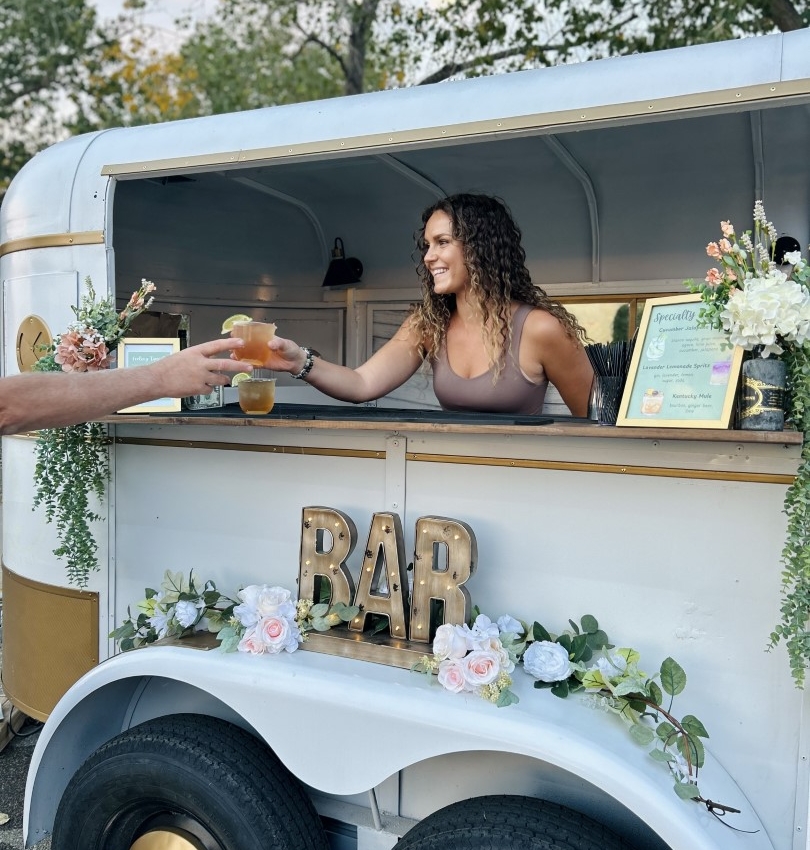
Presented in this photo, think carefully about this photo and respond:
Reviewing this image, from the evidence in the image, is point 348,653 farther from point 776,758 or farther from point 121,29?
point 121,29

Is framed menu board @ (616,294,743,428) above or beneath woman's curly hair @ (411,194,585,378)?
beneath

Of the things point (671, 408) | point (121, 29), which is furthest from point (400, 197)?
point (121, 29)

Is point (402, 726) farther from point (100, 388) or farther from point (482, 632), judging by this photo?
point (100, 388)

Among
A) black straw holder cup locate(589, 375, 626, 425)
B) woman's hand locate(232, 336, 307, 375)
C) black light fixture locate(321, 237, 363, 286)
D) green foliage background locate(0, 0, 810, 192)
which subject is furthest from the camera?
green foliage background locate(0, 0, 810, 192)

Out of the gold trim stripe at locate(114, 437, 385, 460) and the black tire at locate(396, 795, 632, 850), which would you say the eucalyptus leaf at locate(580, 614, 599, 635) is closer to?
the black tire at locate(396, 795, 632, 850)

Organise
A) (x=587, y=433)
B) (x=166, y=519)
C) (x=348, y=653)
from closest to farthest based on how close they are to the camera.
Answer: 1. (x=587, y=433)
2. (x=348, y=653)
3. (x=166, y=519)

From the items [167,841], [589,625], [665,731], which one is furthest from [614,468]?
[167,841]

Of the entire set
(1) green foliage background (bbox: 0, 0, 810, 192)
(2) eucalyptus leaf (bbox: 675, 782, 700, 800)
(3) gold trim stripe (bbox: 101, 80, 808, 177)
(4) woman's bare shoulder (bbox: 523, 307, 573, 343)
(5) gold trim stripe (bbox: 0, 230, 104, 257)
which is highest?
(1) green foliage background (bbox: 0, 0, 810, 192)

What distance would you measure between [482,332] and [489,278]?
197 mm

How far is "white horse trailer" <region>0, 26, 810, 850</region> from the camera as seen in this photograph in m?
1.71

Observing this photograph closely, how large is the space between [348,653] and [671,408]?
3.31 ft

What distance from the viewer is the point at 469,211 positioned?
2.70 m

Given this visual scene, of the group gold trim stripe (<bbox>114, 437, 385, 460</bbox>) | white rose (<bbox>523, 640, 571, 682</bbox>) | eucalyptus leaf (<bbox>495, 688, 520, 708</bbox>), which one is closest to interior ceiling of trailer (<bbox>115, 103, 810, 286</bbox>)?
gold trim stripe (<bbox>114, 437, 385, 460</bbox>)

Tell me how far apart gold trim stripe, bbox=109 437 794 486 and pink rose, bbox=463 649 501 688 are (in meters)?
0.48
